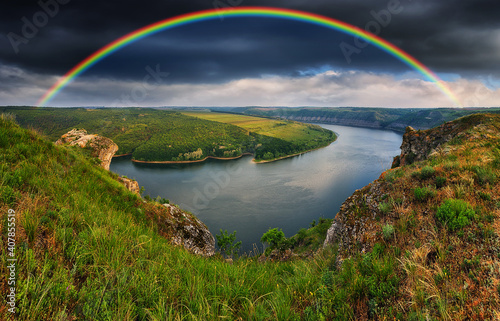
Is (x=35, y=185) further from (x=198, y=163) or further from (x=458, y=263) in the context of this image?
(x=198, y=163)

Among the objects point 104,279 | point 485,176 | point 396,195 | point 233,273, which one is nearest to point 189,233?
point 233,273

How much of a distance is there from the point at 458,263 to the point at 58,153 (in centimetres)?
1156

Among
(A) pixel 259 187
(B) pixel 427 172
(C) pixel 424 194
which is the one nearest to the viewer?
(C) pixel 424 194

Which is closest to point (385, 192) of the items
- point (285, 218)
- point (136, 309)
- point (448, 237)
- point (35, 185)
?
point (448, 237)

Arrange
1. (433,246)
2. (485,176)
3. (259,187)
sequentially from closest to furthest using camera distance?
(433,246) → (485,176) → (259,187)

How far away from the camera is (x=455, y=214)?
170 inches

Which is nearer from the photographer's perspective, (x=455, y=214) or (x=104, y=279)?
(x=104, y=279)

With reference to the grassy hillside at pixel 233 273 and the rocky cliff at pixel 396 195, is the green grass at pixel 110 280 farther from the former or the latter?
the rocky cliff at pixel 396 195

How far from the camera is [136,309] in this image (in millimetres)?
2410

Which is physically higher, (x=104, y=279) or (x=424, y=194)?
(x=424, y=194)

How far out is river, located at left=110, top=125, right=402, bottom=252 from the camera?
52719mm

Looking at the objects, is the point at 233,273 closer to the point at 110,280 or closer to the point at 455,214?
→ the point at 110,280

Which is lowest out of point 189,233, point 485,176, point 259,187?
point 259,187

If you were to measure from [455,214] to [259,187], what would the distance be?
228ft
